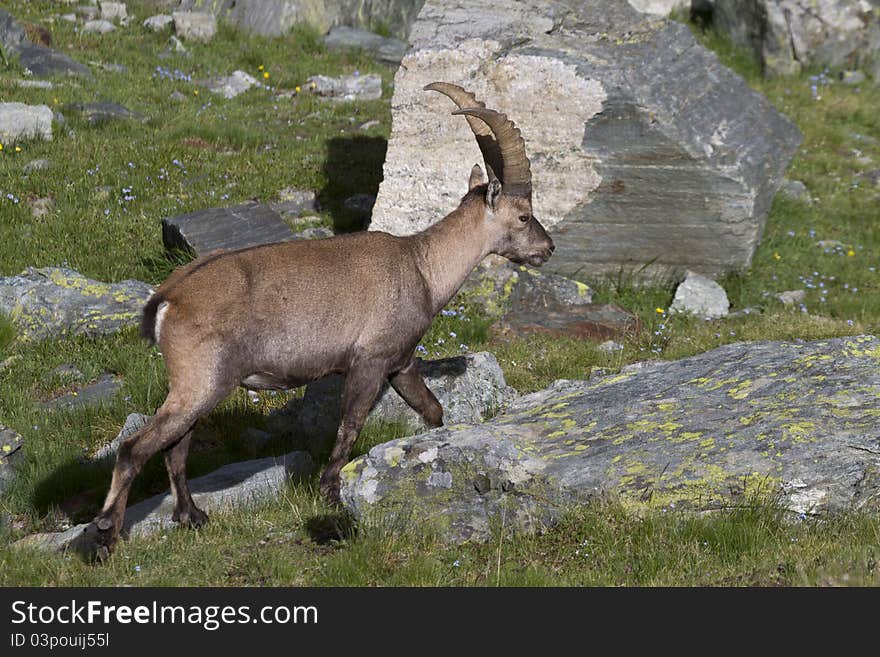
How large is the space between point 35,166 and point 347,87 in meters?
6.33

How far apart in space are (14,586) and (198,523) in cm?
136

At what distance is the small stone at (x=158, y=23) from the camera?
21.2 m

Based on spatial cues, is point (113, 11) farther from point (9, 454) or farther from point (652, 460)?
point (652, 460)

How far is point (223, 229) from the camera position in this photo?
1303 cm

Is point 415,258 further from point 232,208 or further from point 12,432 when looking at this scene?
point 232,208

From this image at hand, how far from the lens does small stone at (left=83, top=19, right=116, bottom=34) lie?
20750 millimetres

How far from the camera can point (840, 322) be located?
1262 cm

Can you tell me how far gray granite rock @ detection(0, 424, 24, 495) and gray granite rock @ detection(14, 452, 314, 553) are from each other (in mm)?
978

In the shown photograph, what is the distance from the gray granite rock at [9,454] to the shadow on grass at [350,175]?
20.8ft

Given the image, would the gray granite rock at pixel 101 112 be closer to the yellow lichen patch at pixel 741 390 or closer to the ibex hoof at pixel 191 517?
the ibex hoof at pixel 191 517

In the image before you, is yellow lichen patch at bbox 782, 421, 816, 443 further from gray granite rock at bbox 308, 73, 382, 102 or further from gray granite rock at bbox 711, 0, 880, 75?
gray granite rock at bbox 711, 0, 880, 75

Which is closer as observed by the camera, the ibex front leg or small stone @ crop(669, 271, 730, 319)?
the ibex front leg

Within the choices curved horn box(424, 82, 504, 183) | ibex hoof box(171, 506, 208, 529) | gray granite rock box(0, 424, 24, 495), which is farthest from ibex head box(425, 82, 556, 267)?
gray granite rock box(0, 424, 24, 495)

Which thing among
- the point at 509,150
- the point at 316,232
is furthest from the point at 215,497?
the point at 316,232
